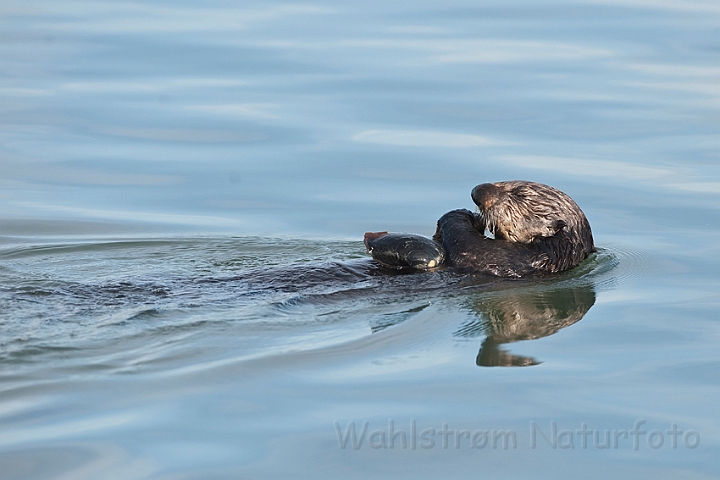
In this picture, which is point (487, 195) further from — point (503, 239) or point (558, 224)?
point (558, 224)

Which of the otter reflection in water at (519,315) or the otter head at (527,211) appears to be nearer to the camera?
the otter reflection in water at (519,315)

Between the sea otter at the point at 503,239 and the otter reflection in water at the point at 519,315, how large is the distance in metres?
0.22

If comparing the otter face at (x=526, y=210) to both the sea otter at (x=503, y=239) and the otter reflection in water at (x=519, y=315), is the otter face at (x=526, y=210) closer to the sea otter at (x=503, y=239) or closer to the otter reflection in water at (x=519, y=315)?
the sea otter at (x=503, y=239)

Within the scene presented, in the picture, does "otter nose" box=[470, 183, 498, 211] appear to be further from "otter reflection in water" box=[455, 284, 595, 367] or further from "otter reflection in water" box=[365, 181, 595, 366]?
"otter reflection in water" box=[455, 284, 595, 367]

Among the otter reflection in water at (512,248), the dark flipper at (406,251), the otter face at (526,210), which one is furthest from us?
the otter face at (526,210)

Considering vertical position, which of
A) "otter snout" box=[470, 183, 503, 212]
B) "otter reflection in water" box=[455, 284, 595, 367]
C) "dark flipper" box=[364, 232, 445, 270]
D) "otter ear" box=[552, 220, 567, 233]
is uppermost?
"otter snout" box=[470, 183, 503, 212]

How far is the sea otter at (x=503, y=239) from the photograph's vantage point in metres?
6.49

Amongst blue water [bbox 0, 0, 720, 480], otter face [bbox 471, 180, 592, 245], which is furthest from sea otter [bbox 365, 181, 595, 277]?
blue water [bbox 0, 0, 720, 480]

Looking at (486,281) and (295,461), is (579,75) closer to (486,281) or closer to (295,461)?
(486,281)

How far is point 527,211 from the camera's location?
6.71m

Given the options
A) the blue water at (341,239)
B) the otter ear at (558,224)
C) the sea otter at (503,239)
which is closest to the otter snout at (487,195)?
A: the sea otter at (503,239)

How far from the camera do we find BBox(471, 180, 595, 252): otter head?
670 cm

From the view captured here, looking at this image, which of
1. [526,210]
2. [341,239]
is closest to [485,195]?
[526,210]

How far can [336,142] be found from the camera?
977 centimetres
